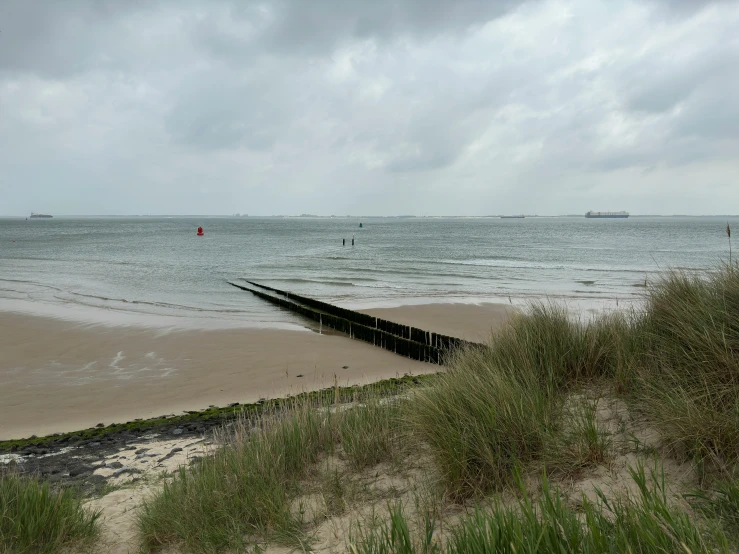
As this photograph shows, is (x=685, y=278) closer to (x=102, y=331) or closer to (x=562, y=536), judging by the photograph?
(x=562, y=536)

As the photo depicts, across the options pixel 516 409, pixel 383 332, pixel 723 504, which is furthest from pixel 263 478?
pixel 383 332

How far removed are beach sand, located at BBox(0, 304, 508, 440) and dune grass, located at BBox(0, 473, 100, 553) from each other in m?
3.93

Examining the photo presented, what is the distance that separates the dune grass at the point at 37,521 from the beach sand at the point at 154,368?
12.9 ft

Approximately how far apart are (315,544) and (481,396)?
1846 millimetres

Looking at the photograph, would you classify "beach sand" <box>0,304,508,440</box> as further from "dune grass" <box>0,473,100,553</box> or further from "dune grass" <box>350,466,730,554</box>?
"dune grass" <box>350,466,730,554</box>

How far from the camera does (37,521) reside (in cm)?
425

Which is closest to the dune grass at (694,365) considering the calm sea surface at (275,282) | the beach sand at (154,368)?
the beach sand at (154,368)

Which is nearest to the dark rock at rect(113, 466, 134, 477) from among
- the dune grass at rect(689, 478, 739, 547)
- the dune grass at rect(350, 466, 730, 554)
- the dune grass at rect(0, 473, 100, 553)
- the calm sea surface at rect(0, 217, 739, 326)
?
the dune grass at rect(0, 473, 100, 553)

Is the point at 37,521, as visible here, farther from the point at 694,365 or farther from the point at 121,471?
the point at 694,365

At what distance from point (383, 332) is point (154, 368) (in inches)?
249

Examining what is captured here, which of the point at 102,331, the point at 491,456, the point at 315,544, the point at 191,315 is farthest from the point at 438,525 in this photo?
the point at 191,315

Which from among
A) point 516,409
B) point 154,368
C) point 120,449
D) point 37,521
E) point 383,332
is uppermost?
point 516,409

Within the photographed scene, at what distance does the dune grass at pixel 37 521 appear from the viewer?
4152 mm

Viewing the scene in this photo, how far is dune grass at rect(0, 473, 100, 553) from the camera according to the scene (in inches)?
163
